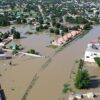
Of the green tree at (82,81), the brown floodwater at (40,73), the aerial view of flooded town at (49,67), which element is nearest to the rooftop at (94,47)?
the aerial view of flooded town at (49,67)

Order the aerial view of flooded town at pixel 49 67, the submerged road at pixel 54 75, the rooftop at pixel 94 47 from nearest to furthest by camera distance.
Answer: the submerged road at pixel 54 75 → the aerial view of flooded town at pixel 49 67 → the rooftop at pixel 94 47

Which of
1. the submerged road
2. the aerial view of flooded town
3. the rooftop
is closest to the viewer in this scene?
the submerged road

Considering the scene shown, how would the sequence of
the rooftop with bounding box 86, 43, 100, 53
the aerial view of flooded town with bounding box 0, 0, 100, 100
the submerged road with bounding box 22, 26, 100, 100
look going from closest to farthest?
the submerged road with bounding box 22, 26, 100, 100 < the aerial view of flooded town with bounding box 0, 0, 100, 100 < the rooftop with bounding box 86, 43, 100, 53

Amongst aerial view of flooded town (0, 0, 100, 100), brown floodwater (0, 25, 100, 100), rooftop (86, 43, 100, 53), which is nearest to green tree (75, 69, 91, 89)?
aerial view of flooded town (0, 0, 100, 100)

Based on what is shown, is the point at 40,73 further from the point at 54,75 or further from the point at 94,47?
the point at 94,47

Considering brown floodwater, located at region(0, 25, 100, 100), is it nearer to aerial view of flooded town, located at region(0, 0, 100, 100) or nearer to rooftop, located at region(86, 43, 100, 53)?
aerial view of flooded town, located at region(0, 0, 100, 100)

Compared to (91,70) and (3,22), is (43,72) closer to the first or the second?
(91,70)

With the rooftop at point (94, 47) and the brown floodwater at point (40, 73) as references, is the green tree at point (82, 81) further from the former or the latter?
the rooftop at point (94, 47)

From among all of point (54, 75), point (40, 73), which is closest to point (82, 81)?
point (54, 75)

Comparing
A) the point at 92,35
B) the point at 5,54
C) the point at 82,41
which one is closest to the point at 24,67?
the point at 5,54
